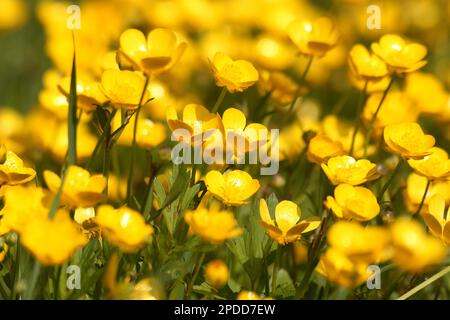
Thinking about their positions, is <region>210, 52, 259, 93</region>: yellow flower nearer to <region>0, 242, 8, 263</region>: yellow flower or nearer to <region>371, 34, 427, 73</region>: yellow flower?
<region>371, 34, 427, 73</region>: yellow flower

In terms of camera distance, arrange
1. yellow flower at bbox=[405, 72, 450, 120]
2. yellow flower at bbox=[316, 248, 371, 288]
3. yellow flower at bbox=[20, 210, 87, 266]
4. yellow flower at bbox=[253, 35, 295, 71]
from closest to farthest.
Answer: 1. yellow flower at bbox=[20, 210, 87, 266]
2. yellow flower at bbox=[316, 248, 371, 288]
3. yellow flower at bbox=[405, 72, 450, 120]
4. yellow flower at bbox=[253, 35, 295, 71]

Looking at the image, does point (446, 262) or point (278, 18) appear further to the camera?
point (278, 18)

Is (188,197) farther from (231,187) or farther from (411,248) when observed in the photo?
(411,248)

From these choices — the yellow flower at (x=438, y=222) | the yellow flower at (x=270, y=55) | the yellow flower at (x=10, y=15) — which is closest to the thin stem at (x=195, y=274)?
the yellow flower at (x=438, y=222)

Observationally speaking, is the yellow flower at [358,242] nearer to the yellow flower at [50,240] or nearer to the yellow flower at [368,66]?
the yellow flower at [50,240]

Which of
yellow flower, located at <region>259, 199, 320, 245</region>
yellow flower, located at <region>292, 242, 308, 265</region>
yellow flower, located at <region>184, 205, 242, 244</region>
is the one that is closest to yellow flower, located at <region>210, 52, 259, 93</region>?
yellow flower, located at <region>259, 199, 320, 245</region>
